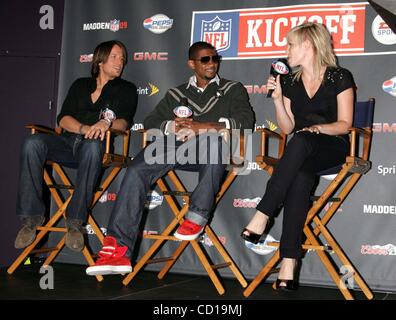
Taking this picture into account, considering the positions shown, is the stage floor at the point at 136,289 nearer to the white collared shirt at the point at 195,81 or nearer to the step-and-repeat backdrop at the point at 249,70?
the step-and-repeat backdrop at the point at 249,70

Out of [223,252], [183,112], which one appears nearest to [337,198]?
[223,252]

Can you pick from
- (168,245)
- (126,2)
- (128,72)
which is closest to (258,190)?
(168,245)

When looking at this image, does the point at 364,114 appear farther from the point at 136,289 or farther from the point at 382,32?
the point at 136,289

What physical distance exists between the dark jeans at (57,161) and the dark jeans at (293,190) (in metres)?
1.13

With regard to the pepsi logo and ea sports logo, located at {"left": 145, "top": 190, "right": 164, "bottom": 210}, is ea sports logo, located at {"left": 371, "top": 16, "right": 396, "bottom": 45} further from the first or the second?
ea sports logo, located at {"left": 145, "top": 190, "right": 164, "bottom": 210}

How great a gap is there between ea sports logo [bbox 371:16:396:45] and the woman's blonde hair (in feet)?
2.13

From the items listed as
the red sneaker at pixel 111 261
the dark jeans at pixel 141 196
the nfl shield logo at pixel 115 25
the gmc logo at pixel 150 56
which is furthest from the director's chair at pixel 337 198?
the nfl shield logo at pixel 115 25

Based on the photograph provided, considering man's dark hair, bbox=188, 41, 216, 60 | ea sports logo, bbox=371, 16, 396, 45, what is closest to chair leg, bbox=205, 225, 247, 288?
man's dark hair, bbox=188, 41, 216, 60

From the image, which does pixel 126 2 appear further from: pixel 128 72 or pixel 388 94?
pixel 388 94

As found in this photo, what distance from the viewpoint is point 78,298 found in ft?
9.98

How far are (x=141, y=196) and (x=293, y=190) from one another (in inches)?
36.5

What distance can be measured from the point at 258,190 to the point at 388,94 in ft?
3.55

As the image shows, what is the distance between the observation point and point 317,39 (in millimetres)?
3357

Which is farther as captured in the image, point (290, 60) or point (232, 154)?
point (232, 154)
